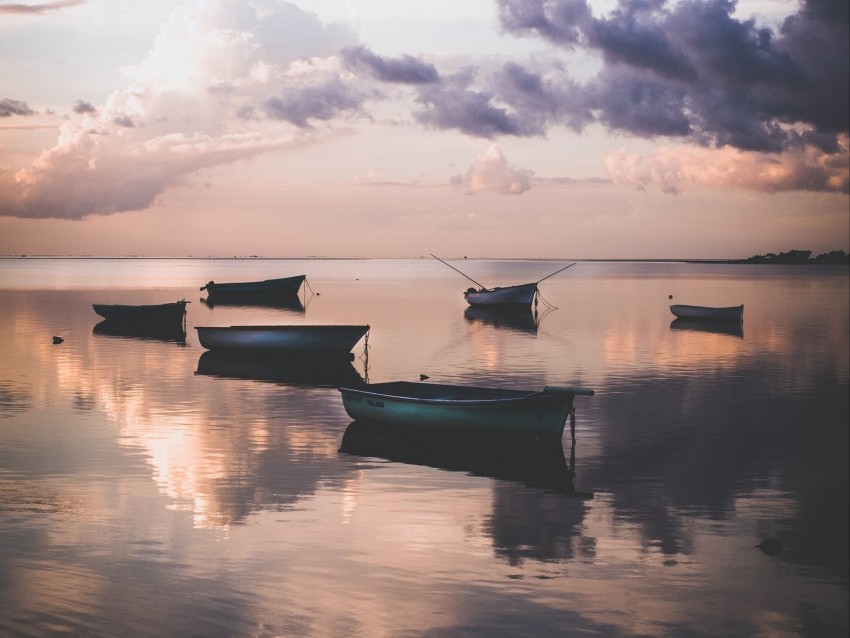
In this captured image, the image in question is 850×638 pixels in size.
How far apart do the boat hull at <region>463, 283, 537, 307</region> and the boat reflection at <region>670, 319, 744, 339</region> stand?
12.8 meters

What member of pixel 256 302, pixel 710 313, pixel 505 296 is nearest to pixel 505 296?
pixel 505 296

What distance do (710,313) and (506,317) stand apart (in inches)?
623

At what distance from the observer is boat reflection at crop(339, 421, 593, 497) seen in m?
19.2

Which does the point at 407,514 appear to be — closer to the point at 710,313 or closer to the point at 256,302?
the point at 710,313

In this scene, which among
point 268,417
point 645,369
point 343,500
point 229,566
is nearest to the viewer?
point 229,566

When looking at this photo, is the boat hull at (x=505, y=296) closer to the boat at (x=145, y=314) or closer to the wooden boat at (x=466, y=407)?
the boat at (x=145, y=314)

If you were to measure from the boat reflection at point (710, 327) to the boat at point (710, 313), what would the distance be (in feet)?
1.00

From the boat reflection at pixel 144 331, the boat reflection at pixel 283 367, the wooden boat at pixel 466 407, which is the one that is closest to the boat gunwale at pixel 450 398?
the wooden boat at pixel 466 407

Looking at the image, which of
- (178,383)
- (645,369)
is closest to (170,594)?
(178,383)

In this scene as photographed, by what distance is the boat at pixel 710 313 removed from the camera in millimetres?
62156

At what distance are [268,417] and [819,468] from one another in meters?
14.7

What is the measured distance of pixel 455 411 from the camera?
21375 mm

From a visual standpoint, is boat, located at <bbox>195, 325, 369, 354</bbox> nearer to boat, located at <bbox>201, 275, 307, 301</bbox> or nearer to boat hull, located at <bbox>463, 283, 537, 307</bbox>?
boat hull, located at <bbox>463, 283, 537, 307</bbox>

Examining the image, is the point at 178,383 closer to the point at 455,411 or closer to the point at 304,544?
the point at 455,411
